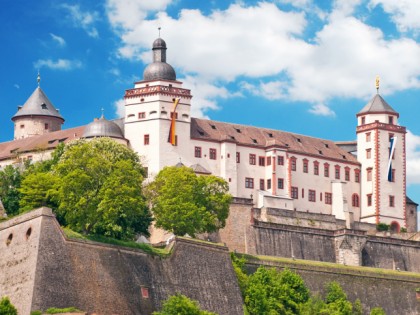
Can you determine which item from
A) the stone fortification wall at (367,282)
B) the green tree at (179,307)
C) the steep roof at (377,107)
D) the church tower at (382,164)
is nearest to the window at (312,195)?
the church tower at (382,164)

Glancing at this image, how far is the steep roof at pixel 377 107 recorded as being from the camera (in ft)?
413

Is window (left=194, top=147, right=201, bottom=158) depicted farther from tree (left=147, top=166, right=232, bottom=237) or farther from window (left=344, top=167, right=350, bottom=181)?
window (left=344, top=167, right=350, bottom=181)

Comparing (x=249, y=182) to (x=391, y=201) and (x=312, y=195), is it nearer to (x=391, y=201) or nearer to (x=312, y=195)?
(x=312, y=195)

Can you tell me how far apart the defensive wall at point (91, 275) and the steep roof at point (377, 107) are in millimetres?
42342

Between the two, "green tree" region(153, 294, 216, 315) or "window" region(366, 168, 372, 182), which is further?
"window" region(366, 168, 372, 182)

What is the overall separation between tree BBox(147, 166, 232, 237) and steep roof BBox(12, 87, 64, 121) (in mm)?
32170

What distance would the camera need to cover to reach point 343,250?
107 metres

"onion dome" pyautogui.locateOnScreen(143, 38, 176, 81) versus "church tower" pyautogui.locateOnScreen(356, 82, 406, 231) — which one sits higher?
"onion dome" pyautogui.locateOnScreen(143, 38, 176, 81)

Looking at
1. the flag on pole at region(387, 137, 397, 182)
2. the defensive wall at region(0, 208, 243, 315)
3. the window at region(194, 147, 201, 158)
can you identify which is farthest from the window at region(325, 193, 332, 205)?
the defensive wall at region(0, 208, 243, 315)

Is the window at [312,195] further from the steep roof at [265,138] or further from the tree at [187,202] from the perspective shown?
the tree at [187,202]

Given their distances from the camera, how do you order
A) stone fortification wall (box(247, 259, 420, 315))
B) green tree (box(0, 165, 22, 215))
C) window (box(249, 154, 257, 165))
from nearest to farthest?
1. stone fortification wall (box(247, 259, 420, 315))
2. green tree (box(0, 165, 22, 215))
3. window (box(249, 154, 257, 165))

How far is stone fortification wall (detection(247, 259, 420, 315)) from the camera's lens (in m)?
96.4

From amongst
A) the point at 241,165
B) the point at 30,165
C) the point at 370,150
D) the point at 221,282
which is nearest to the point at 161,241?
the point at 221,282

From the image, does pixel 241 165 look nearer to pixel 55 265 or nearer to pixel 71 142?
pixel 71 142
